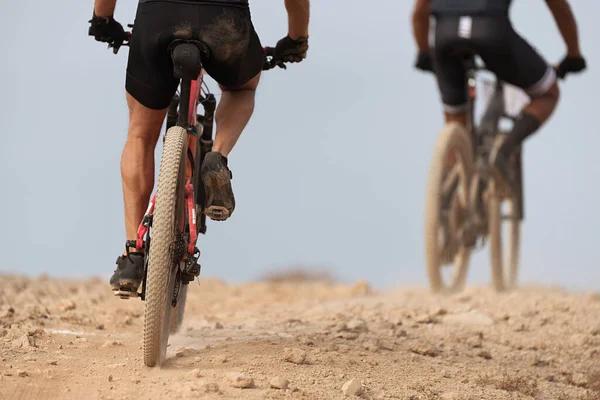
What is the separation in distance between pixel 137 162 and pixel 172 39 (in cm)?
61

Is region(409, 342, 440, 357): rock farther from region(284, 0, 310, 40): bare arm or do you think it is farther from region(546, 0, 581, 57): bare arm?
region(546, 0, 581, 57): bare arm

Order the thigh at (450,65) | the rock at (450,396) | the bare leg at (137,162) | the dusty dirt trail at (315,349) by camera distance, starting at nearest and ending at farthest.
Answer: the dusty dirt trail at (315,349) < the rock at (450,396) < the bare leg at (137,162) < the thigh at (450,65)

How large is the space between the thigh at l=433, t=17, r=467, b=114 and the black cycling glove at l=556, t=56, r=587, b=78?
850 millimetres

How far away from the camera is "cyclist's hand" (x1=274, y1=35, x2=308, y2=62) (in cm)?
523

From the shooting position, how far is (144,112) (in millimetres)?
4785

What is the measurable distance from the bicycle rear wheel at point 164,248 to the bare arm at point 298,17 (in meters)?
0.92

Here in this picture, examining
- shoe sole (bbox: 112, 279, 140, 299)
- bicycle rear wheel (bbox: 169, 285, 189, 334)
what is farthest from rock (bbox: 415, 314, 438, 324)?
shoe sole (bbox: 112, 279, 140, 299)

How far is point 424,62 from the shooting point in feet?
29.1

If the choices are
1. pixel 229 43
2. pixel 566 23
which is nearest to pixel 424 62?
pixel 566 23

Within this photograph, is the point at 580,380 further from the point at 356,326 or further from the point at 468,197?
the point at 468,197

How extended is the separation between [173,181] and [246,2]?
922mm

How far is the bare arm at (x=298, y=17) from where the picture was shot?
198 inches

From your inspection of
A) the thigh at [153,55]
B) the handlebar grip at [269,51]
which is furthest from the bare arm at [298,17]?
the thigh at [153,55]

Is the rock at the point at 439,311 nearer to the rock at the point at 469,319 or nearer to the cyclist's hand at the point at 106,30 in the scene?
the rock at the point at 469,319
